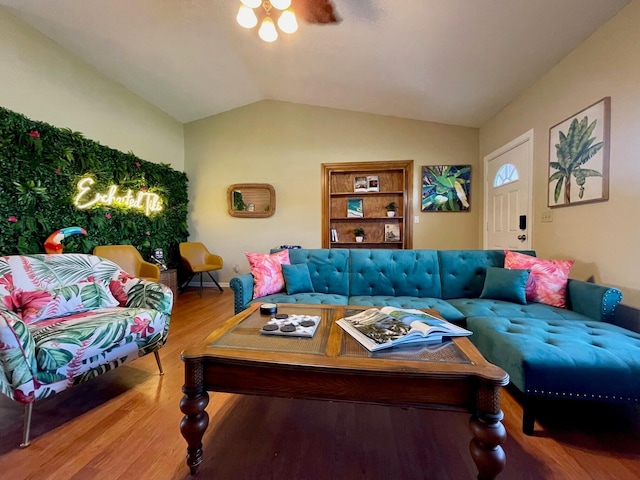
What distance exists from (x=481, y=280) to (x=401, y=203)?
2.20 meters

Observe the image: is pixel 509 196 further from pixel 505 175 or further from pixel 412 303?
pixel 412 303

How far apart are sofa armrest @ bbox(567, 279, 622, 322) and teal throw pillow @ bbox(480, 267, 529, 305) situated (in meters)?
0.29

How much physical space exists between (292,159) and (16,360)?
12.9 feet

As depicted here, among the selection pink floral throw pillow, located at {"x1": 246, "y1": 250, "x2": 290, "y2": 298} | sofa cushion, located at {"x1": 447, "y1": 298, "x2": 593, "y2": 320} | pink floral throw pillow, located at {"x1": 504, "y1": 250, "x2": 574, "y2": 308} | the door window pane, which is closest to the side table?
pink floral throw pillow, located at {"x1": 246, "y1": 250, "x2": 290, "y2": 298}

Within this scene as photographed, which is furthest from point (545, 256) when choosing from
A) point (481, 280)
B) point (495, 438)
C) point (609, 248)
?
point (495, 438)

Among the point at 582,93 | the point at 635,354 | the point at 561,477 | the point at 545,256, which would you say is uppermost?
the point at 582,93

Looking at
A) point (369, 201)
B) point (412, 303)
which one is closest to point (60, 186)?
point (412, 303)

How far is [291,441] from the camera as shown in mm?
1208

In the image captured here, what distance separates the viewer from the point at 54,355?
4.13 feet

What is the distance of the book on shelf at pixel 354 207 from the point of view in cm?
447

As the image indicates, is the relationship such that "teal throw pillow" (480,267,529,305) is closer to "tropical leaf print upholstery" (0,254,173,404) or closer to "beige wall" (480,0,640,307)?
"beige wall" (480,0,640,307)

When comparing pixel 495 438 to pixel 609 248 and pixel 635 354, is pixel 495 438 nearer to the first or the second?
pixel 635 354

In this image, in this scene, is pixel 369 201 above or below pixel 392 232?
above

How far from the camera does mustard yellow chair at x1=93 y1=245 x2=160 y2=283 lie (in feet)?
10.3
